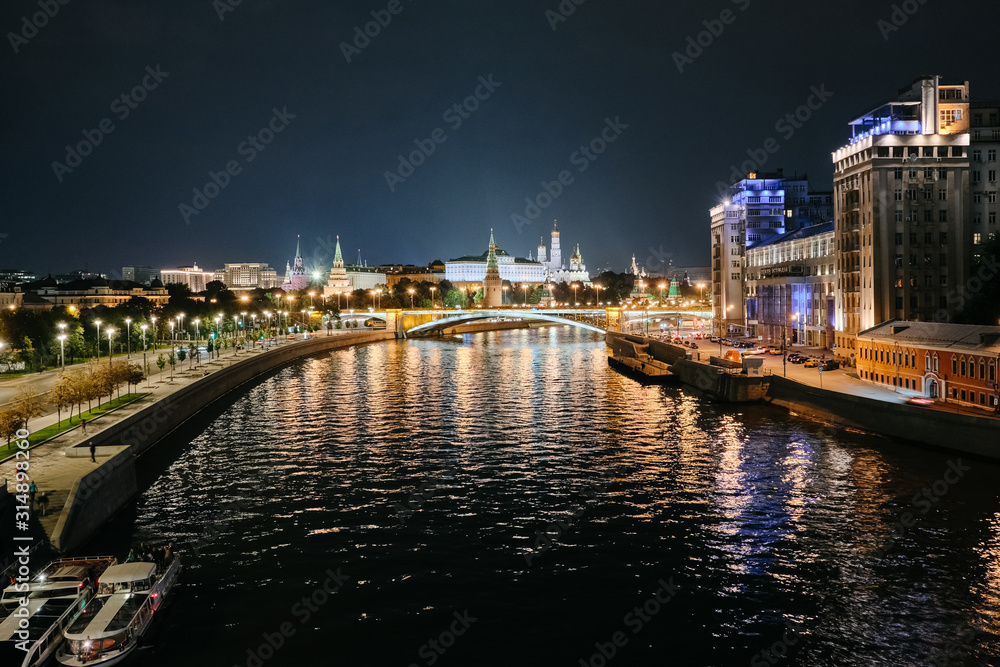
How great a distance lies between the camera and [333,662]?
15.5m

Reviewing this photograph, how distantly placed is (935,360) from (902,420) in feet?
18.5

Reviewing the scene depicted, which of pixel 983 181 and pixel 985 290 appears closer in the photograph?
pixel 985 290

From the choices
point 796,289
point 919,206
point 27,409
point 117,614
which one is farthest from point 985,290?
point 27,409

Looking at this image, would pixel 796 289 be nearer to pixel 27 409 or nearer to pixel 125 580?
pixel 27 409

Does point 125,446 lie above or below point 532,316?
below

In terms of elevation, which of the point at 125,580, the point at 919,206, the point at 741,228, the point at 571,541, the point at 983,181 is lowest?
the point at 571,541

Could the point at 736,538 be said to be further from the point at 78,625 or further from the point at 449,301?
the point at 449,301

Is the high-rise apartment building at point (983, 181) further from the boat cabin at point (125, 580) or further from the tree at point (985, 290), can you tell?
the boat cabin at point (125, 580)

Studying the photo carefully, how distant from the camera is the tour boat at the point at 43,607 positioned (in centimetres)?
1503

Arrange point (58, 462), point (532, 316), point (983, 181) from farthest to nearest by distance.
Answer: point (532, 316), point (983, 181), point (58, 462)

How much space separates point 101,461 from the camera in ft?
80.8

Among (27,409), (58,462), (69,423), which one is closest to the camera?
(58,462)

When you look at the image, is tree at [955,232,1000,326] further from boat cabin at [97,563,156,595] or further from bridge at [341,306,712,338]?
bridge at [341,306,712,338]

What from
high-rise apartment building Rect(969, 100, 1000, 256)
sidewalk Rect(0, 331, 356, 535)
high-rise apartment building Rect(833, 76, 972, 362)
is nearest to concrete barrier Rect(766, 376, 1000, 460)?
high-rise apartment building Rect(833, 76, 972, 362)
